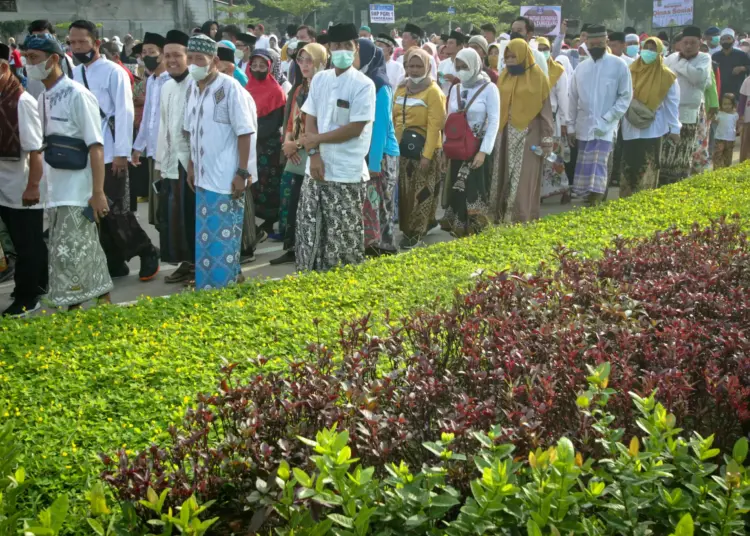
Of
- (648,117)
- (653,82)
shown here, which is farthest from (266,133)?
(653,82)

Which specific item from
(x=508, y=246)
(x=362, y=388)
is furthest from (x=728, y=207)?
(x=362, y=388)

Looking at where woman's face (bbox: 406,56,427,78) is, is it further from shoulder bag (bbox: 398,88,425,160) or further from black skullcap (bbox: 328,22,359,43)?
black skullcap (bbox: 328,22,359,43)

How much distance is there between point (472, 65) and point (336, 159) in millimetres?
2310

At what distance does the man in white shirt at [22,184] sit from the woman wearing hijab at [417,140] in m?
3.23

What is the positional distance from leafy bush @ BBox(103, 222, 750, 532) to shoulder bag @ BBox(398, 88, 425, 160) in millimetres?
4210

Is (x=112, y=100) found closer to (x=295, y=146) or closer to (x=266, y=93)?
(x=295, y=146)

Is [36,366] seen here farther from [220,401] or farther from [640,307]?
[640,307]

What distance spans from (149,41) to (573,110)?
451 centimetres

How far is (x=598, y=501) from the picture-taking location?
5.92ft

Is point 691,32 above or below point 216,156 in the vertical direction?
above

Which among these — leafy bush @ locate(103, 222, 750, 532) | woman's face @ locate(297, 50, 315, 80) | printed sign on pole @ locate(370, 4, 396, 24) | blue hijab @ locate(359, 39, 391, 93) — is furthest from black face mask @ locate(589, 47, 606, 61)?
printed sign on pole @ locate(370, 4, 396, 24)

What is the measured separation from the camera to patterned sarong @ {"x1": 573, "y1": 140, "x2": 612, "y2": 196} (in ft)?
29.4

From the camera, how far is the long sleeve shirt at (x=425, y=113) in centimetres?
746

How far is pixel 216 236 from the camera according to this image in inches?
231
